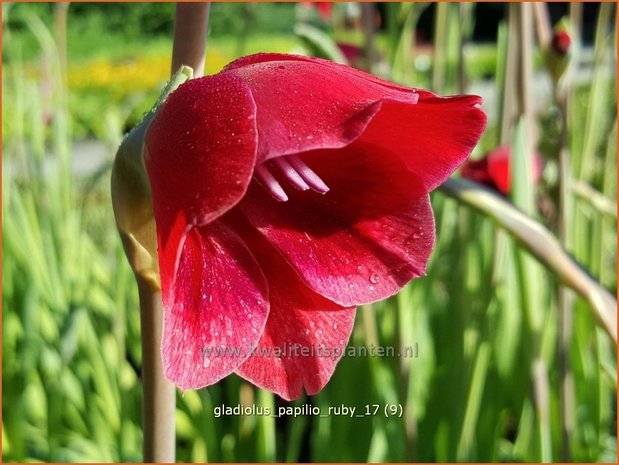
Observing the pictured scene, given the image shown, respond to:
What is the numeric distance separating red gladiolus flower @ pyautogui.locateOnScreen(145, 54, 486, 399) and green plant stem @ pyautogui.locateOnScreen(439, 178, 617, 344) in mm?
108

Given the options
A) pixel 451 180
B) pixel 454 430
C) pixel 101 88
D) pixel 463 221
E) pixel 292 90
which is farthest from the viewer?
pixel 101 88

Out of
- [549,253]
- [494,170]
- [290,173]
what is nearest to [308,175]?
[290,173]

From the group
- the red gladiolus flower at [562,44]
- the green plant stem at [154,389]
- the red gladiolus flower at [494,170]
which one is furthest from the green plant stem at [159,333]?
the red gladiolus flower at [494,170]

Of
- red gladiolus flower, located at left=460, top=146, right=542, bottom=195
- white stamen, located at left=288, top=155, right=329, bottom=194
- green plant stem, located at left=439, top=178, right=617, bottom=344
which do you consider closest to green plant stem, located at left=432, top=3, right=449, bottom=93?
red gladiolus flower, located at left=460, top=146, right=542, bottom=195

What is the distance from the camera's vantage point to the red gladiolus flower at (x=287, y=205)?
0.22m

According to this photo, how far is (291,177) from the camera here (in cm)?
25

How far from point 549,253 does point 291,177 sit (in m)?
0.17

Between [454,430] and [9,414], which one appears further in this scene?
[9,414]

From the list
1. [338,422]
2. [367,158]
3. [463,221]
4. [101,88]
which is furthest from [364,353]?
[101,88]

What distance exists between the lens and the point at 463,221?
797 mm

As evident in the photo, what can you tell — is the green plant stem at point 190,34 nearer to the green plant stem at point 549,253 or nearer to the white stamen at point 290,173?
the white stamen at point 290,173

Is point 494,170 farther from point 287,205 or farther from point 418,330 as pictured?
point 287,205

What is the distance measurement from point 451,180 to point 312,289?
157 mm

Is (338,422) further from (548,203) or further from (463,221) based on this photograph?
(548,203)
